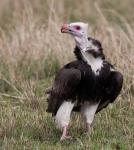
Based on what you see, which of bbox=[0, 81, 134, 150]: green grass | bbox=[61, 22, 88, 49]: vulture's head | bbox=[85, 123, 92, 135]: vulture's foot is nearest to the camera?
bbox=[0, 81, 134, 150]: green grass

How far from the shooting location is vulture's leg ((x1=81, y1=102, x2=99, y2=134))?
26.1 ft

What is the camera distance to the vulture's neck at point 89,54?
7805 millimetres

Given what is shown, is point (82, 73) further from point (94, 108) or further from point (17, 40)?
point (17, 40)

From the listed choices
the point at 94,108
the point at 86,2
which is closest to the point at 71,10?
the point at 86,2

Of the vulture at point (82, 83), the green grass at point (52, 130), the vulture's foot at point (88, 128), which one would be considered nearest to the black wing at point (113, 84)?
the vulture at point (82, 83)

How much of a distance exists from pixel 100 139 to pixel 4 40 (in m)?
4.22

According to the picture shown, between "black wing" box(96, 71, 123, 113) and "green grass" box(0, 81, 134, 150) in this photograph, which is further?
"black wing" box(96, 71, 123, 113)

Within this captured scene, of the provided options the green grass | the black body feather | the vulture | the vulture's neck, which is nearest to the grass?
the green grass

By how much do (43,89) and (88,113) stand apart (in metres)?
2.32

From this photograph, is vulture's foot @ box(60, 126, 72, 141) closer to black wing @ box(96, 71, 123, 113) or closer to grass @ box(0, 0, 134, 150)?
grass @ box(0, 0, 134, 150)

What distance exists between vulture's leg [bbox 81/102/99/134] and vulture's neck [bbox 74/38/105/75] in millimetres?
414

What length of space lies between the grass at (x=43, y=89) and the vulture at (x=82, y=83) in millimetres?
303

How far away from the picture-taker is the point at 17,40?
12109mm

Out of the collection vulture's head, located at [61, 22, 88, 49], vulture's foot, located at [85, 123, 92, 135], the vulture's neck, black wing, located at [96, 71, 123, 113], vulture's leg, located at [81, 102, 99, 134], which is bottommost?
vulture's foot, located at [85, 123, 92, 135]
